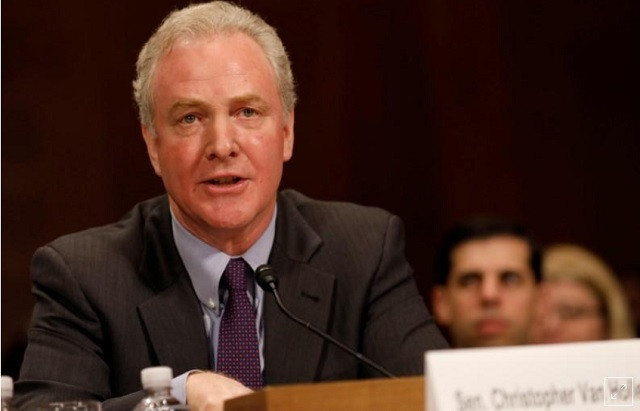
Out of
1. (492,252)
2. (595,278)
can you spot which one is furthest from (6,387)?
(595,278)

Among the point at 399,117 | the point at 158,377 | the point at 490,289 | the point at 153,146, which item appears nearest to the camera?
the point at 158,377

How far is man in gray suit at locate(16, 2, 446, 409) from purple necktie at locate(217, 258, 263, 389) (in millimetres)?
16

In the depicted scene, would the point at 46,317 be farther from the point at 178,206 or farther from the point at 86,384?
the point at 178,206

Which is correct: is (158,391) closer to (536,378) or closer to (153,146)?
(536,378)

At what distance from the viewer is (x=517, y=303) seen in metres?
3.97

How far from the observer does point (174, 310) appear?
236 centimetres

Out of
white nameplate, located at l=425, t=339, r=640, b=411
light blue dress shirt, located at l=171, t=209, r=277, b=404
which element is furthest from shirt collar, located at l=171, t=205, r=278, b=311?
white nameplate, located at l=425, t=339, r=640, b=411

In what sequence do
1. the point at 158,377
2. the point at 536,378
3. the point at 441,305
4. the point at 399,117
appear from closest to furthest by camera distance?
the point at 536,378
the point at 158,377
the point at 441,305
the point at 399,117

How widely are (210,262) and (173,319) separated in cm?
15

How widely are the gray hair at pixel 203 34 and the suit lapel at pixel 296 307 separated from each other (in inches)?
11.9

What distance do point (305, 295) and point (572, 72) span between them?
2756mm

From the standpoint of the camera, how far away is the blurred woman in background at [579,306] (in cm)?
404

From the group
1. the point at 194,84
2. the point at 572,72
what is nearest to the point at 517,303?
the point at 572,72

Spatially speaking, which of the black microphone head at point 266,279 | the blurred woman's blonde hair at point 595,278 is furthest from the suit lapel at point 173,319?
the blurred woman's blonde hair at point 595,278
